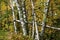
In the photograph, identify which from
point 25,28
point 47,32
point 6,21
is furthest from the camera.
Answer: point 6,21

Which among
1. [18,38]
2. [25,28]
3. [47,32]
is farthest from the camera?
[47,32]

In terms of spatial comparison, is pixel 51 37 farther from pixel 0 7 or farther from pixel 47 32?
pixel 0 7

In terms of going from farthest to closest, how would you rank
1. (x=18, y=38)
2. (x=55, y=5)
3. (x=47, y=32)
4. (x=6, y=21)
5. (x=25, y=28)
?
(x=6, y=21) < (x=55, y=5) < (x=47, y=32) < (x=18, y=38) < (x=25, y=28)

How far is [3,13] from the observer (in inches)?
608

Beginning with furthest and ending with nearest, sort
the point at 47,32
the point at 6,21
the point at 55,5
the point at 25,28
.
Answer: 1. the point at 6,21
2. the point at 55,5
3. the point at 47,32
4. the point at 25,28

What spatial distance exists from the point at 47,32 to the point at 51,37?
0.43m

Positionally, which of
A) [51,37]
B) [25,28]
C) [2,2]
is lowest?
[51,37]

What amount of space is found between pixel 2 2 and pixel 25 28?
763 cm

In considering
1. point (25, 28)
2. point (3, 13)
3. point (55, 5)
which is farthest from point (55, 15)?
point (25, 28)

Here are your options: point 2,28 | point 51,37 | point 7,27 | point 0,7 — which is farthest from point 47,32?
point 0,7

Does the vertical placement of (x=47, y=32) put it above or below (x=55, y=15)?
below

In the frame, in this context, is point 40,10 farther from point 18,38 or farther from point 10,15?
point 18,38

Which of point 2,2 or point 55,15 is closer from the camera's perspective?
point 55,15

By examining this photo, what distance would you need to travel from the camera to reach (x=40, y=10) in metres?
13.3
